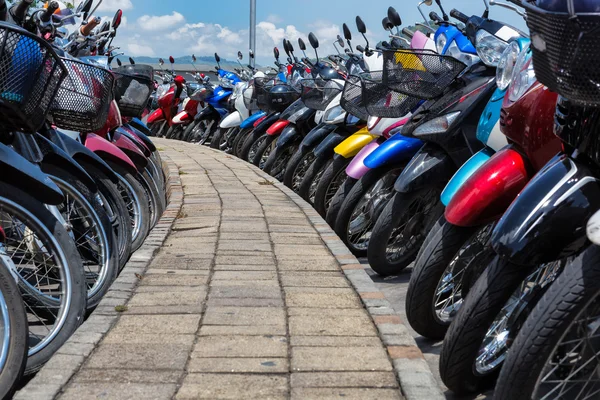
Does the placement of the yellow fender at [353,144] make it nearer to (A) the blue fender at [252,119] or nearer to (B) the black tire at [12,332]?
(B) the black tire at [12,332]

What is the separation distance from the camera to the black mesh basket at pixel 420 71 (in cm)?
483

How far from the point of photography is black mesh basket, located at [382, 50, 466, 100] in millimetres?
4832

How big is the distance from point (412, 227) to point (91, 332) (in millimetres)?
2166

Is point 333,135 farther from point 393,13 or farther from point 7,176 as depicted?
point 7,176

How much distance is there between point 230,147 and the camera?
13.2m

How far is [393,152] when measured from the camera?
17.7 ft

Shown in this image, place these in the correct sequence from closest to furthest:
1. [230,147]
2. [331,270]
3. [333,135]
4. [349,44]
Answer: [331,270] → [333,135] → [349,44] → [230,147]

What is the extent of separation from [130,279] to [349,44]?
4613mm

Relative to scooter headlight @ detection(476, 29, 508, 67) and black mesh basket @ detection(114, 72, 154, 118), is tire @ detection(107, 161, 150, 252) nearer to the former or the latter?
black mesh basket @ detection(114, 72, 154, 118)

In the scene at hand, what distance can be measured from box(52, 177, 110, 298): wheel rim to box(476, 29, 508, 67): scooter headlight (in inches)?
78.7

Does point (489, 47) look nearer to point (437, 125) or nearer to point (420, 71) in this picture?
point (437, 125)

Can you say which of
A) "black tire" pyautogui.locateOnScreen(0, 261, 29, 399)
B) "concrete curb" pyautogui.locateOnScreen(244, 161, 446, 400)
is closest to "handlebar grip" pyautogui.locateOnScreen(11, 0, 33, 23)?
"black tire" pyautogui.locateOnScreen(0, 261, 29, 399)

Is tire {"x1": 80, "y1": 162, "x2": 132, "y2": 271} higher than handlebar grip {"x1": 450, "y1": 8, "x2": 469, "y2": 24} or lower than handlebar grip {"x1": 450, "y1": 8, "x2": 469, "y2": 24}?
lower

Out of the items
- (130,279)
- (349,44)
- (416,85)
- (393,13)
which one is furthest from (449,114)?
(349,44)
